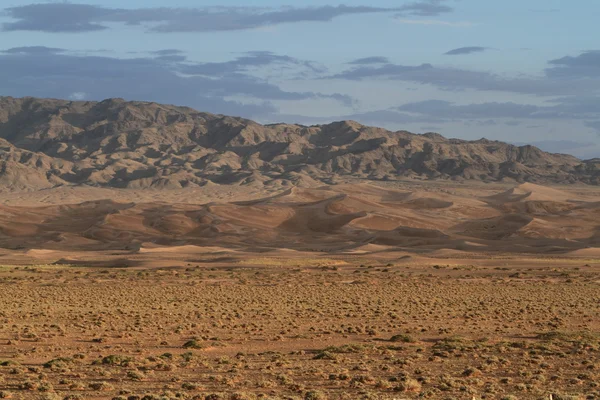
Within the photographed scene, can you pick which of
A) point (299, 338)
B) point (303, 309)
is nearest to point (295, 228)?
point (303, 309)

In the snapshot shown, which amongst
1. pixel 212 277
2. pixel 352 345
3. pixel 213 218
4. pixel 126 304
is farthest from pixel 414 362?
pixel 213 218

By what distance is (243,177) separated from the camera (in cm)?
19375

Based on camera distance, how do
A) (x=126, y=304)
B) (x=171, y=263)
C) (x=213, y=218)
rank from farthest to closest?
1. (x=213, y=218)
2. (x=171, y=263)
3. (x=126, y=304)

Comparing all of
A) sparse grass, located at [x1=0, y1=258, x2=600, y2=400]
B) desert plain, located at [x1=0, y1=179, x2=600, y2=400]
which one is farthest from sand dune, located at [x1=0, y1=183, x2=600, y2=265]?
sparse grass, located at [x1=0, y1=258, x2=600, y2=400]

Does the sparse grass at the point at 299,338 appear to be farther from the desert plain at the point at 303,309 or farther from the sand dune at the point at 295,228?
the sand dune at the point at 295,228

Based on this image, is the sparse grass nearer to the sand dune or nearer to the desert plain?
the desert plain

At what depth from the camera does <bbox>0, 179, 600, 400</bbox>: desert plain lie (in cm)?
1861

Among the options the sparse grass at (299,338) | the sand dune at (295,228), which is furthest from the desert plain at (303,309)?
A: the sand dune at (295,228)

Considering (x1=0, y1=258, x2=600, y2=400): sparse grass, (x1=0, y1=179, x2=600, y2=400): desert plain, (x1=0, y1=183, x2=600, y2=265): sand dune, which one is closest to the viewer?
(x1=0, y1=258, x2=600, y2=400): sparse grass

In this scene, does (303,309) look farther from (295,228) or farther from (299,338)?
(295,228)

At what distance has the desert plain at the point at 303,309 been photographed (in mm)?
18609

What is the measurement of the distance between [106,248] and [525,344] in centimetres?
6737

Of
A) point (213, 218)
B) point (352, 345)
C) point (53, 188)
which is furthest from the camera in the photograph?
point (53, 188)

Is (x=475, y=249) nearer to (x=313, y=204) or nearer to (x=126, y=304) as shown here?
(x=313, y=204)
